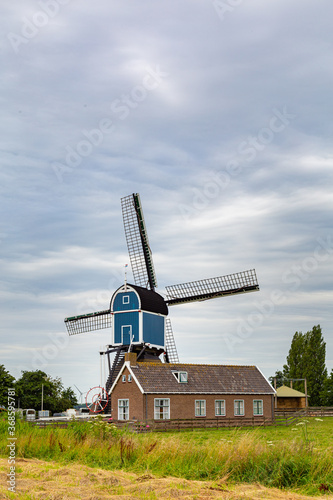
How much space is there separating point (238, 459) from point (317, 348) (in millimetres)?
53445

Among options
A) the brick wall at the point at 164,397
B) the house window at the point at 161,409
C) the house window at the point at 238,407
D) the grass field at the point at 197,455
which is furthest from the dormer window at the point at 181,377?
the grass field at the point at 197,455

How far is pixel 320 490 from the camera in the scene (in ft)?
36.9

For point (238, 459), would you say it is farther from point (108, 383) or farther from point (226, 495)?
point (108, 383)

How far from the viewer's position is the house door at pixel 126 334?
41.0 meters

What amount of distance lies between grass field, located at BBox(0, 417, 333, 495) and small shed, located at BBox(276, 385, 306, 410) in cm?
4158

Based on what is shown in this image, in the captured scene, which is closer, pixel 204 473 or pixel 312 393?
pixel 204 473

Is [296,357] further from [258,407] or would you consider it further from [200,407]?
[200,407]

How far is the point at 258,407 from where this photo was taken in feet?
137

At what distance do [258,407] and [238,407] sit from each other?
2108 millimetres

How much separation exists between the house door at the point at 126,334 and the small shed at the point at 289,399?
2073 cm

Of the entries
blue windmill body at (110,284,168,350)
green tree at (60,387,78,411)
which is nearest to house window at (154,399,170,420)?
blue windmill body at (110,284,168,350)

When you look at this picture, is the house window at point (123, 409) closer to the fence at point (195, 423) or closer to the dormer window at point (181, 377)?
the fence at point (195, 423)

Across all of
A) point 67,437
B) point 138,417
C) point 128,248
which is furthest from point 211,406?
point 67,437

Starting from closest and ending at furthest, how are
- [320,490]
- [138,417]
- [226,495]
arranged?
[226,495] < [320,490] < [138,417]
